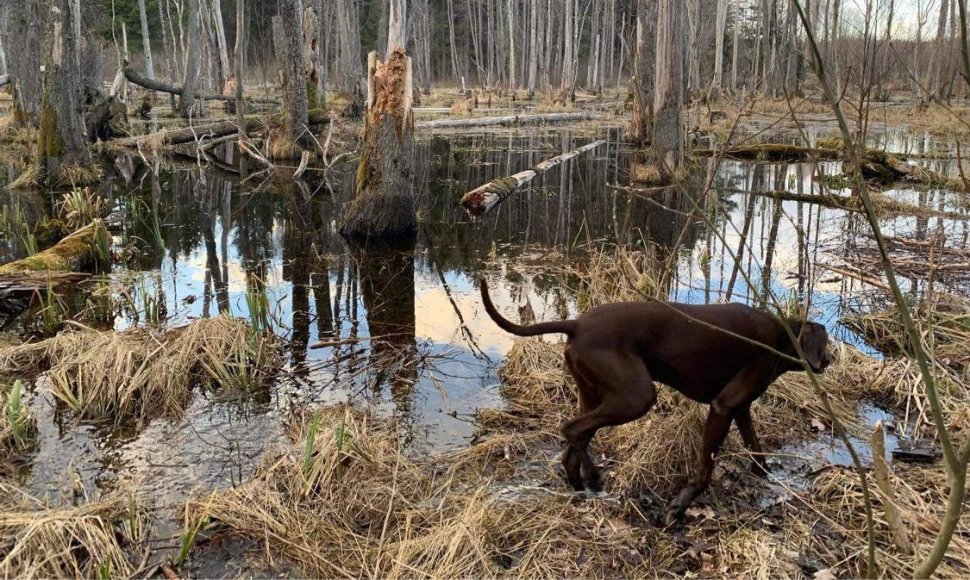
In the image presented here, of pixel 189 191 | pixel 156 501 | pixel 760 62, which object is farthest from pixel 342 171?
pixel 760 62

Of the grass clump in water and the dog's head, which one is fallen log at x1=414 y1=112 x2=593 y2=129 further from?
the dog's head

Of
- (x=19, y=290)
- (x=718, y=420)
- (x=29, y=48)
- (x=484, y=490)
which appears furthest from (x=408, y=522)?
(x=29, y=48)

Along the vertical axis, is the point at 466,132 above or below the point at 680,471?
above

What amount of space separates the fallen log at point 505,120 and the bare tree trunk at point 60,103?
43.1 ft

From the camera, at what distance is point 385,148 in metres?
9.77

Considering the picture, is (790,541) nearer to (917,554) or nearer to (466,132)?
(917,554)

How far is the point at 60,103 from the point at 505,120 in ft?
56.7

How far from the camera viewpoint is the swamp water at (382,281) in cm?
460

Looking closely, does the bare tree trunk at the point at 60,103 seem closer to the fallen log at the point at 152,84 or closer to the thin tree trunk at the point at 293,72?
the thin tree trunk at the point at 293,72

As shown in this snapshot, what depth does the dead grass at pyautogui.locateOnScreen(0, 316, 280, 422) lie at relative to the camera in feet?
16.6

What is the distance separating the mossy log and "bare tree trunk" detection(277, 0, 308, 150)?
30.3 feet

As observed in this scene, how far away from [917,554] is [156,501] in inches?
145

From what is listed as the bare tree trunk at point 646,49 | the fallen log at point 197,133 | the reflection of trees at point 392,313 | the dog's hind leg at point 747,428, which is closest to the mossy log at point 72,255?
the reflection of trees at point 392,313

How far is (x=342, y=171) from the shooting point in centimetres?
1677
